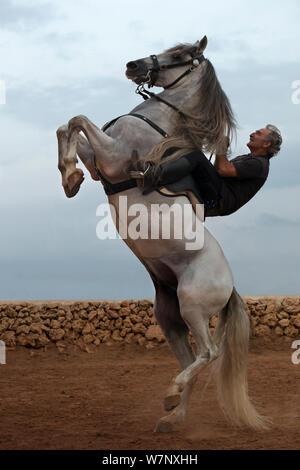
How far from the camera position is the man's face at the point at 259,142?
5527 mm

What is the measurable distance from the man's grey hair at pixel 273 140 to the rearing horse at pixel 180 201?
344 mm

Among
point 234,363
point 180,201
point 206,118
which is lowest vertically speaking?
point 234,363

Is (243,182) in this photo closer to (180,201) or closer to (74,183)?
(180,201)

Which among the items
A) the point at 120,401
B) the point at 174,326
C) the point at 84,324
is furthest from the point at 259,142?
the point at 84,324

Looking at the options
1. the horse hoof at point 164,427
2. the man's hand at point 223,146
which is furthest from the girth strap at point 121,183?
the horse hoof at point 164,427

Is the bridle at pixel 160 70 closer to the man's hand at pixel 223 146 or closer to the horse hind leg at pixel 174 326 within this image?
the man's hand at pixel 223 146

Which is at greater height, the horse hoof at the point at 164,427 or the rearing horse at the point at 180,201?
the rearing horse at the point at 180,201

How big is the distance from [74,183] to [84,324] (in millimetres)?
5520

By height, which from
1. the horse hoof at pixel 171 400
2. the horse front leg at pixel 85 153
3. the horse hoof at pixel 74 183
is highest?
the horse front leg at pixel 85 153

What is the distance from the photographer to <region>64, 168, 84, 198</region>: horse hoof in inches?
200

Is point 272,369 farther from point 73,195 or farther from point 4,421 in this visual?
point 73,195

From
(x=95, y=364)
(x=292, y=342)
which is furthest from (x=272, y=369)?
(x=95, y=364)

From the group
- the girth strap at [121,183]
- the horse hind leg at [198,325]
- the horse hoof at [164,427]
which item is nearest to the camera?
the horse hind leg at [198,325]

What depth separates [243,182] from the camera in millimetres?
5500
